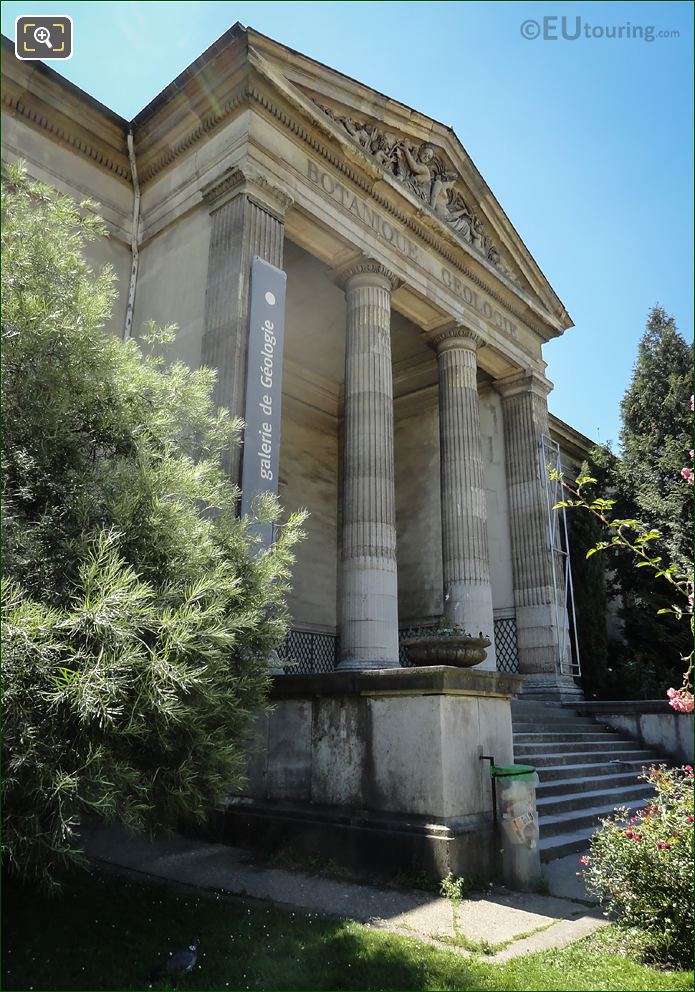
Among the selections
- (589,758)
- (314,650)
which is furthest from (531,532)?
(589,758)

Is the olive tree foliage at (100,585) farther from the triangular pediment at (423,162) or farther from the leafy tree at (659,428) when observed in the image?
the leafy tree at (659,428)

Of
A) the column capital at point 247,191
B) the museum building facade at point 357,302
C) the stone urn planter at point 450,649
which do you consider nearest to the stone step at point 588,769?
the museum building facade at point 357,302

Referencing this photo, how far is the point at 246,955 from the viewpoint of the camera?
4836 millimetres

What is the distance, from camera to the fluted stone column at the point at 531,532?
16.7m

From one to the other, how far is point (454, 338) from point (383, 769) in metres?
11.2

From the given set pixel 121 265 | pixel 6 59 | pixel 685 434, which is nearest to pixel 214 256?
pixel 121 265

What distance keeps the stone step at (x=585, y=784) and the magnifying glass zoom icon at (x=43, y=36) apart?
9.62 metres

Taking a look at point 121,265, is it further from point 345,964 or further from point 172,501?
point 345,964

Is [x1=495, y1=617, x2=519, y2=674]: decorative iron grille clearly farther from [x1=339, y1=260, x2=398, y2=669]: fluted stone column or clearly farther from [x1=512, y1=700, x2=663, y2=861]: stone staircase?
[x1=339, y1=260, x2=398, y2=669]: fluted stone column

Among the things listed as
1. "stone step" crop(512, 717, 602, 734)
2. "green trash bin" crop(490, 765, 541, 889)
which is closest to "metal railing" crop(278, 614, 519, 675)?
"stone step" crop(512, 717, 602, 734)

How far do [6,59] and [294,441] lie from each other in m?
11.3

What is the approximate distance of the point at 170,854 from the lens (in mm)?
7730

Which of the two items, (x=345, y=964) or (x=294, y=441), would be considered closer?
(x=345, y=964)

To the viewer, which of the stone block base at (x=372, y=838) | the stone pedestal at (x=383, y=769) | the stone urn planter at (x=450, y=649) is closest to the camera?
the stone block base at (x=372, y=838)
